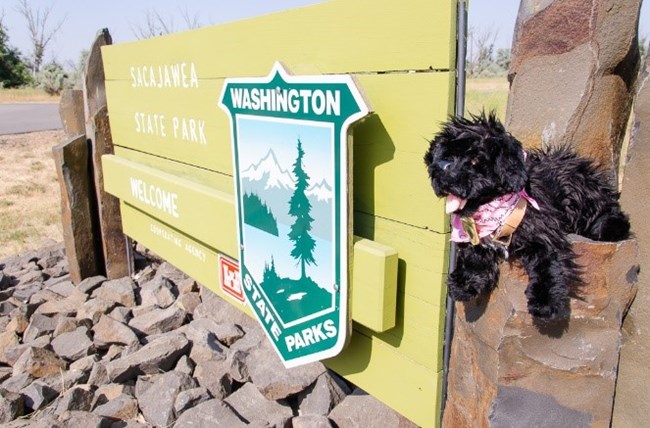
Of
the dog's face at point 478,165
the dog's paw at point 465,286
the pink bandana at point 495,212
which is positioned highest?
the dog's face at point 478,165

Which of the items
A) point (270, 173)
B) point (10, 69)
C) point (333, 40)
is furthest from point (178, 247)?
point (10, 69)

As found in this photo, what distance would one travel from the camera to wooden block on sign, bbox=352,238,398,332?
73.2 inches

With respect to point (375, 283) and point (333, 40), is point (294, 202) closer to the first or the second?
point (375, 283)

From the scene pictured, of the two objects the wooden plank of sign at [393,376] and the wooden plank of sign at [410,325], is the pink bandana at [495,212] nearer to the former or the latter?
the wooden plank of sign at [410,325]

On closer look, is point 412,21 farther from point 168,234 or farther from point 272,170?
point 168,234

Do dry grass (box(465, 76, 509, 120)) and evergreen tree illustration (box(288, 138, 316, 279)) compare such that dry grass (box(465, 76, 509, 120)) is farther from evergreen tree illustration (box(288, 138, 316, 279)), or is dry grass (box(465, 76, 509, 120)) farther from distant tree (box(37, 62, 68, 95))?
distant tree (box(37, 62, 68, 95))

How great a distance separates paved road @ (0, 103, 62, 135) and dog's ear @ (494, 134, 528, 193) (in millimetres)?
13999

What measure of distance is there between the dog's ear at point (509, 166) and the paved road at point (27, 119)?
13999mm

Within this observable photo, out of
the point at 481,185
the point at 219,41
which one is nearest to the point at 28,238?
the point at 219,41

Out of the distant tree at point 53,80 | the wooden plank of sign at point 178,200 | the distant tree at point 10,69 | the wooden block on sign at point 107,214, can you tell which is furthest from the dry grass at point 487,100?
the distant tree at point 10,69

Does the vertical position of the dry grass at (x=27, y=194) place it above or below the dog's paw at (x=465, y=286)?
below

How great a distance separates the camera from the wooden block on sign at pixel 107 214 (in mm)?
4207

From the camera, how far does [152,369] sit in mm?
3053

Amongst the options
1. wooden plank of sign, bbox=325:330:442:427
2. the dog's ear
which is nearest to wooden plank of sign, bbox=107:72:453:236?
the dog's ear
